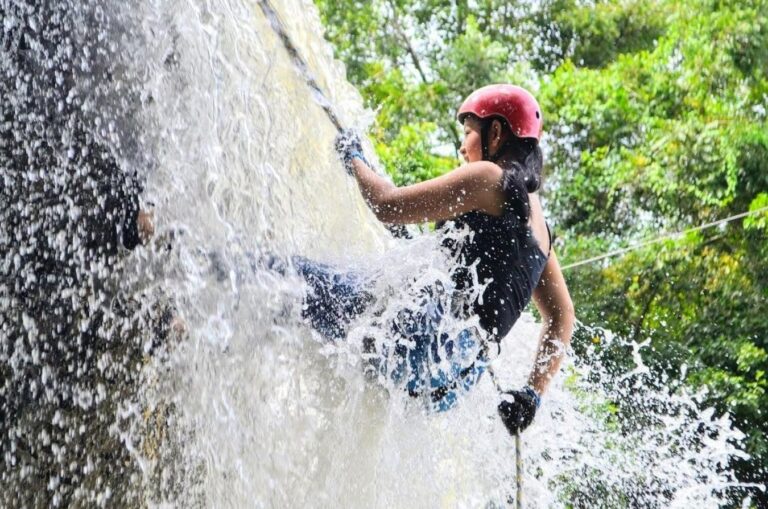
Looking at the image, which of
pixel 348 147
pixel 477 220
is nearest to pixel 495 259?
pixel 477 220

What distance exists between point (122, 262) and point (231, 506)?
2.36 feet

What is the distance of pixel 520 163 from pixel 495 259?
337mm

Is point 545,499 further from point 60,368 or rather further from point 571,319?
point 60,368

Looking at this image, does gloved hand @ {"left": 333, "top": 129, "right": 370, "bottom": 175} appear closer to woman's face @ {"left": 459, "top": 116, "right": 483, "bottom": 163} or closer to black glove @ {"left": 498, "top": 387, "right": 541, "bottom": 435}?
woman's face @ {"left": 459, "top": 116, "right": 483, "bottom": 163}

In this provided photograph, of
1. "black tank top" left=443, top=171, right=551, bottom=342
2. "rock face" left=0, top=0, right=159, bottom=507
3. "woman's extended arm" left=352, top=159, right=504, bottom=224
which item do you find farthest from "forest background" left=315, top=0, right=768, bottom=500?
"rock face" left=0, top=0, right=159, bottom=507

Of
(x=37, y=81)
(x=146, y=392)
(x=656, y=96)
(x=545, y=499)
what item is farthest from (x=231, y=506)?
(x=656, y=96)

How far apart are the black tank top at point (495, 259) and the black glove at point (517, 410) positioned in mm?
436

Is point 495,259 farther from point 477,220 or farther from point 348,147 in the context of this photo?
point 348,147

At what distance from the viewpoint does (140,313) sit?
2.21m

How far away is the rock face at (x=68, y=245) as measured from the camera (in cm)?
208

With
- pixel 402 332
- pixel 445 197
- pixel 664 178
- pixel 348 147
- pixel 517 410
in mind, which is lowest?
pixel 664 178

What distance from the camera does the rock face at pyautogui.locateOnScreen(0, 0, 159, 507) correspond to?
6.83 feet

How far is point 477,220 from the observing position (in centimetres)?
259

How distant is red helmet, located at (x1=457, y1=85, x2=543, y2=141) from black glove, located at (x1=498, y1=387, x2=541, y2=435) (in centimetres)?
93
